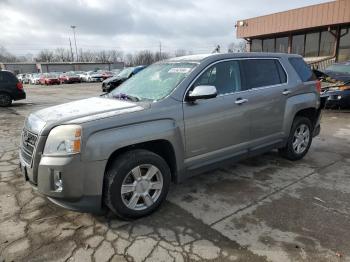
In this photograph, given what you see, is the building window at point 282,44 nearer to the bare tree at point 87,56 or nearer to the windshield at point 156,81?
the windshield at point 156,81

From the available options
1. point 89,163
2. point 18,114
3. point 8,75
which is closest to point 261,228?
point 89,163

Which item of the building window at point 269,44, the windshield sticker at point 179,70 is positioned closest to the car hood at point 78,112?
the windshield sticker at point 179,70

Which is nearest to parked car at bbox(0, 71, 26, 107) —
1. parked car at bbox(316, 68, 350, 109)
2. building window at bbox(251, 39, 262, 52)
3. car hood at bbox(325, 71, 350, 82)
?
parked car at bbox(316, 68, 350, 109)

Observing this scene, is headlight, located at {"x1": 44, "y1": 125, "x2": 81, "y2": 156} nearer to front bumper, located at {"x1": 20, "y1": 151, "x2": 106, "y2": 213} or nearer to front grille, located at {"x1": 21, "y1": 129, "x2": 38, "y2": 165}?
front bumper, located at {"x1": 20, "y1": 151, "x2": 106, "y2": 213}

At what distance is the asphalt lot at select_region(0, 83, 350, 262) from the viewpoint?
9.32 ft

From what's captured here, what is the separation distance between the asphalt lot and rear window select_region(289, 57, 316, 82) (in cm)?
163

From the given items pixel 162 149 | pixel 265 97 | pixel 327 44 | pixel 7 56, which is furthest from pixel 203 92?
pixel 7 56

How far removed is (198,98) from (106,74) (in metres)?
36.3

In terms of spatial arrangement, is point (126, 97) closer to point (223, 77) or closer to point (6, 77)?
point (223, 77)

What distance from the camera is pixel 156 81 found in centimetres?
410

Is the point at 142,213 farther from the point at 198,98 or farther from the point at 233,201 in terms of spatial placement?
the point at 198,98

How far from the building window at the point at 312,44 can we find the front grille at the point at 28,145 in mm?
23593

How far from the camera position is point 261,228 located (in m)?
3.21

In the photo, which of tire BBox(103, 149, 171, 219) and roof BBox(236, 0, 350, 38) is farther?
roof BBox(236, 0, 350, 38)
